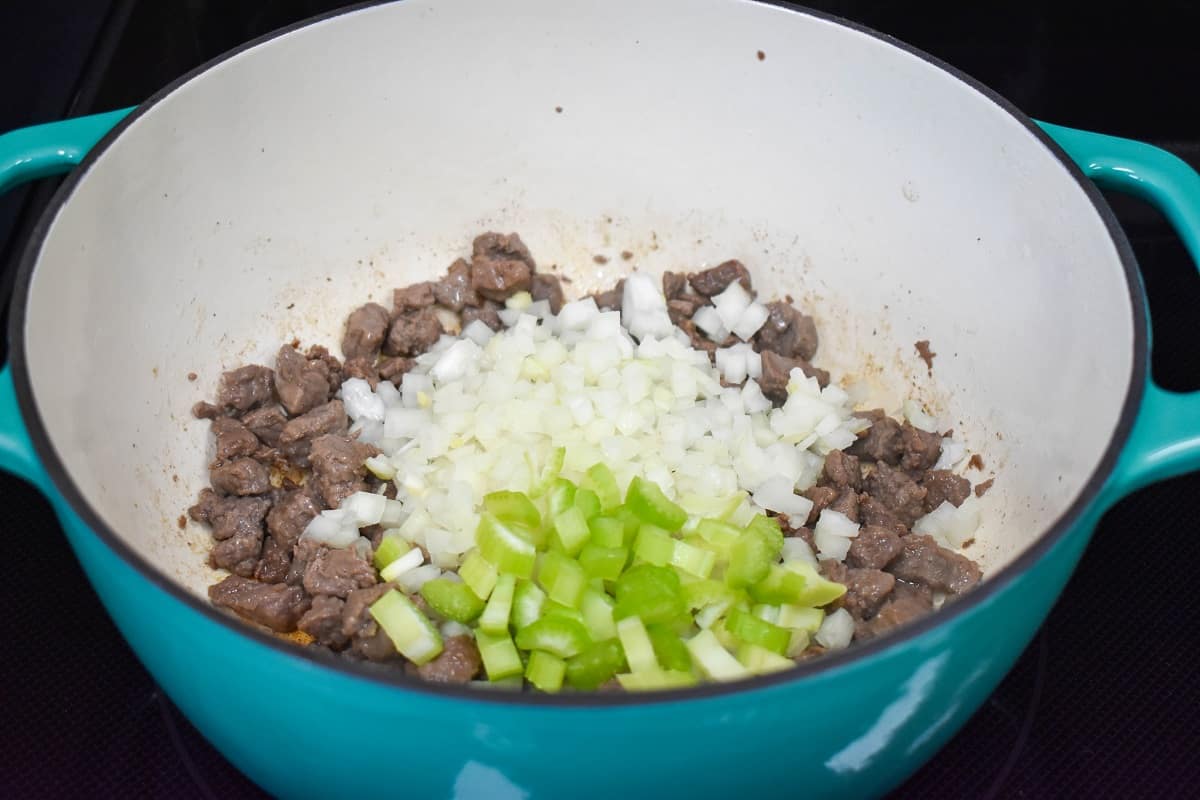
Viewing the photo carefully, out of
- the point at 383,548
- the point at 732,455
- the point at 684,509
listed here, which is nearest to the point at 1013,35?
the point at 732,455

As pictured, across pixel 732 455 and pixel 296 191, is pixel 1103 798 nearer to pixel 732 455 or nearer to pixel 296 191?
pixel 732 455

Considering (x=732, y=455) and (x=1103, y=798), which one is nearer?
(x=1103, y=798)

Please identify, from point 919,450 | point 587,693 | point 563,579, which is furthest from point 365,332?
point 587,693

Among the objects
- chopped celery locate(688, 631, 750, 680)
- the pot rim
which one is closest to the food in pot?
chopped celery locate(688, 631, 750, 680)

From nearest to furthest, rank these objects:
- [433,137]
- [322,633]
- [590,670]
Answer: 1. [590,670]
2. [322,633]
3. [433,137]

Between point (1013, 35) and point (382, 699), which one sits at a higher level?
Result: point (1013, 35)

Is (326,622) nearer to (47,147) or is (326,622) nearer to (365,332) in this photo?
(365,332)

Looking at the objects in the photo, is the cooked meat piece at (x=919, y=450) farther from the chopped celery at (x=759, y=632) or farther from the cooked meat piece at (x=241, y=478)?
the cooked meat piece at (x=241, y=478)

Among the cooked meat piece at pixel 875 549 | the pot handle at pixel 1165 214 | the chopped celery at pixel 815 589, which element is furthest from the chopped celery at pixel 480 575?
the pot handle at pixel 1165 214
